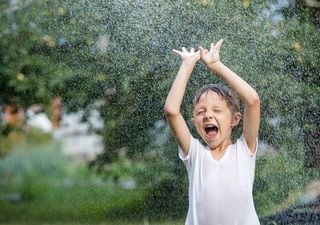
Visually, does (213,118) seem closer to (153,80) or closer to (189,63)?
(189,63)

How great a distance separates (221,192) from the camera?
258 centimetres

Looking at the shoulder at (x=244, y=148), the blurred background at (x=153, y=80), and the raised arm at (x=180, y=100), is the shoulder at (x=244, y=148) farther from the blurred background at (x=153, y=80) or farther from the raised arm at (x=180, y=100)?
the blurred background at (x=153, y=80)

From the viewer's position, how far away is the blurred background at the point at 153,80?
5.68 meters

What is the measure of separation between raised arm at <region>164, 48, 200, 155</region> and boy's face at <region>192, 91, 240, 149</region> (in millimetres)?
62

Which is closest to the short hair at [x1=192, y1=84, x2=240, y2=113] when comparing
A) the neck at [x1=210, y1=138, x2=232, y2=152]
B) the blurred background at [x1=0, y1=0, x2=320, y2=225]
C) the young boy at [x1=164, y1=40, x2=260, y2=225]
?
the young boy at [x1=164, y1=40, x2=260, y2=225]

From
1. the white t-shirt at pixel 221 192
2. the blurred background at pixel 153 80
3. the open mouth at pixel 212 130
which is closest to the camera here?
the white t-shirt at pixel 221 192

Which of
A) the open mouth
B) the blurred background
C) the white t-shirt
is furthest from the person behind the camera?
the blurred background

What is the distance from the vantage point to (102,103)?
6.25m

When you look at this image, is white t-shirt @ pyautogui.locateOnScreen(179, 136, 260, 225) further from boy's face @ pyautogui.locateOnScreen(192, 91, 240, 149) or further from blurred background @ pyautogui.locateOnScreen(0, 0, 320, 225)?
blurred background @ pyautogui.locateOnScreen(0, 0, 320, 225)

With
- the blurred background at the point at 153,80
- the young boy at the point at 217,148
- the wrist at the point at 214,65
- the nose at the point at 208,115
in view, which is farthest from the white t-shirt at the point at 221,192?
the blurred background at the point at 153,80

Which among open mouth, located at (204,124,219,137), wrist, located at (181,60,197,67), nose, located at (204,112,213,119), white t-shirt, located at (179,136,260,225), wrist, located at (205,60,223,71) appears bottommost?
white t-shirt, located at (179,136,260,225)

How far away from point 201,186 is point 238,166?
0.44 feet

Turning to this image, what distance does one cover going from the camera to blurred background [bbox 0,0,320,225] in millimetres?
5676

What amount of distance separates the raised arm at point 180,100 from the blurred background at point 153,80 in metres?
2.21
